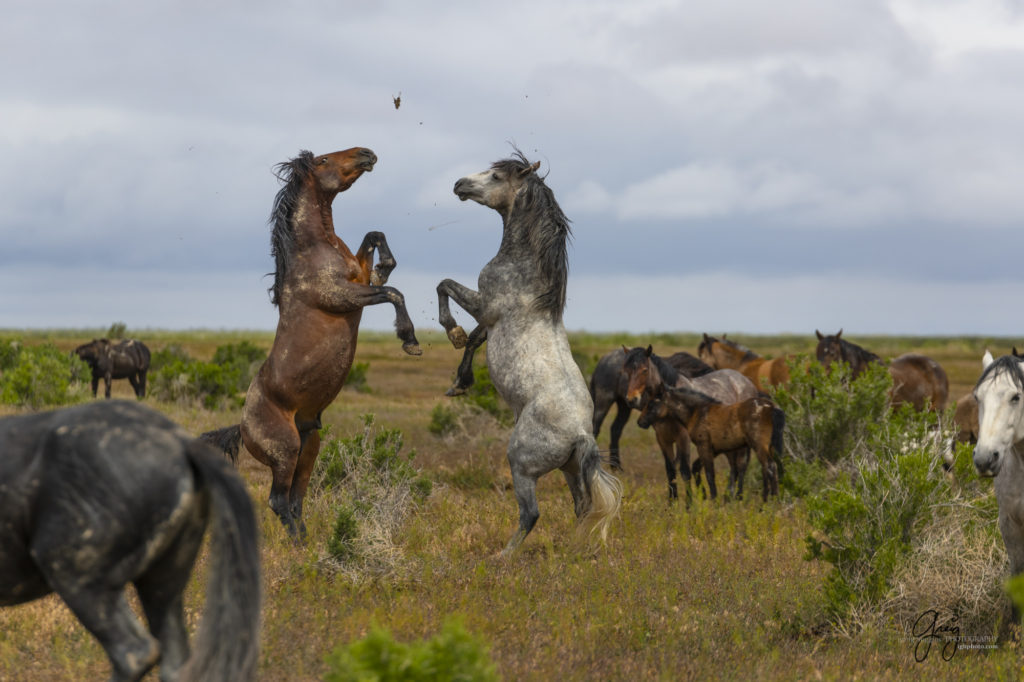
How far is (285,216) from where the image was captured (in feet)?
26.8

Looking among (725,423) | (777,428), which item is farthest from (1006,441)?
(725,423)

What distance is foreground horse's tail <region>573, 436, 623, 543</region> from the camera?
813 centimetres

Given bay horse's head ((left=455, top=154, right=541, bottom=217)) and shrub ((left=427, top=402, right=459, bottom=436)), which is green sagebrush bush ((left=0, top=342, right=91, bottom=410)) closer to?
shrub ((left=427, top=402, right=459, bottom=436))

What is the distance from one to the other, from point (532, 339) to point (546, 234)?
921mm

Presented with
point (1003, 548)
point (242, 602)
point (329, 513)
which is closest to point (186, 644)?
point (242, 602)

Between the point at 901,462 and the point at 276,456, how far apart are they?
16.5 feet

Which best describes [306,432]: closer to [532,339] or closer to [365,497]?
[365,497]

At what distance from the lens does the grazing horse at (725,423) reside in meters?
11.9

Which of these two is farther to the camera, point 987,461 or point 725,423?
point 725,423

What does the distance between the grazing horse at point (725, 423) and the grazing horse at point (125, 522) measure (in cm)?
896

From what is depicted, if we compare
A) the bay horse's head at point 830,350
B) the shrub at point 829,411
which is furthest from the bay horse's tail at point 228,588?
the bay horse's head at point 830,350

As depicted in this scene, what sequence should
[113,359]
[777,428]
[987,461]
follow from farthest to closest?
[113,359] → [777,428] → [987,461]

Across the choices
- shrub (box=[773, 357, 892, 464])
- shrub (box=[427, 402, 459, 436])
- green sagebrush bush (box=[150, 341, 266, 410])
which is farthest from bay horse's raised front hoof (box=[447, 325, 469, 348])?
green sagebrush bush (box=[150, 341, 266, 410])

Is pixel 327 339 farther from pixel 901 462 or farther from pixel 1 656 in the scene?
pixel 901 462
